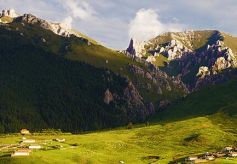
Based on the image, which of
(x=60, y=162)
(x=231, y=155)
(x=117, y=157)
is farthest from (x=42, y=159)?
(x=231, y=155)

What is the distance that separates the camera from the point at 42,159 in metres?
161

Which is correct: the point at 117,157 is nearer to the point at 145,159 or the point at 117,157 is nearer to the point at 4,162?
the point at 145,159

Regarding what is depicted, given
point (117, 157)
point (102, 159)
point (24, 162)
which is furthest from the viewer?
point (117, 157)

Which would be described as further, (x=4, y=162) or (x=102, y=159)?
(x=102, y=159)

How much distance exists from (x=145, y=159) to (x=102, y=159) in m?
21.8

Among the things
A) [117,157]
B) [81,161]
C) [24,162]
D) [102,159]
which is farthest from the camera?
[117,157]

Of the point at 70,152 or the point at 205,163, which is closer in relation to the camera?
the point at 205,163

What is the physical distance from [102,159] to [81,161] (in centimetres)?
1398

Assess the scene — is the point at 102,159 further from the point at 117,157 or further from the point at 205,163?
the point at 205,163

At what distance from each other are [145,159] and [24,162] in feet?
186

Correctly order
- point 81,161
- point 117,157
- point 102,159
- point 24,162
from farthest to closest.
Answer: point 117,157 < point 102,159 < point 81,161 < point 24,162

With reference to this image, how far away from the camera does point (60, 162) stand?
6348 inches

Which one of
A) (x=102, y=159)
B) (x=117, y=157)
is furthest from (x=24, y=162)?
(x=117, y=157)

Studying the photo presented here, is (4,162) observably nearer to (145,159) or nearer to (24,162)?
(24,162)
